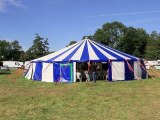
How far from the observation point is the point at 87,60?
64.7ft

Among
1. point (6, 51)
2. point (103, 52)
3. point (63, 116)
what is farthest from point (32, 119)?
point (6, 51)

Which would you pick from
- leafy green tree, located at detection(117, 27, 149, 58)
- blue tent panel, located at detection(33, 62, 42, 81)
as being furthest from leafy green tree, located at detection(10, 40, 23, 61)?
blue tent panel, located at detection(33, 62, 42, 81)

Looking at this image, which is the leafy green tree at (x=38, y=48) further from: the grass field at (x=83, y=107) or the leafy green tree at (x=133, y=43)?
the grass field at (x=83, y=107)

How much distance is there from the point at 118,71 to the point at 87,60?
210cm

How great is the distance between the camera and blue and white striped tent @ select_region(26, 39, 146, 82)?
20.0 metres

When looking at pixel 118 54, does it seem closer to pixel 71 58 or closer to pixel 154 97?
pixel 71 58

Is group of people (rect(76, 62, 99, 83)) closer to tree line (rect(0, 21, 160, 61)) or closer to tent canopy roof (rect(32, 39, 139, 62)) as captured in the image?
tent canopy roof (rect(32, 39, 139, 62))

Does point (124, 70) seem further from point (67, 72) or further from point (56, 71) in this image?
point (56, 71)

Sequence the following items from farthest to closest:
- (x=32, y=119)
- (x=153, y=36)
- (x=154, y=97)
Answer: (x=153, y=36) < (x=154, y=97) < (x=32, y=119)

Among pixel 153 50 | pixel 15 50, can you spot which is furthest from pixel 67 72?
pixel 15 50

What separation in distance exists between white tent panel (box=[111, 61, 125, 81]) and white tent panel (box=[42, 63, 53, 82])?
3.84m

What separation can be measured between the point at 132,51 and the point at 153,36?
6024 mm

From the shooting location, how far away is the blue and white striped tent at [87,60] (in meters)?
20.0

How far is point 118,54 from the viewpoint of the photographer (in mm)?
21391
